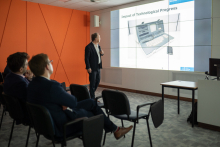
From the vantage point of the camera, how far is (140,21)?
21.8ft

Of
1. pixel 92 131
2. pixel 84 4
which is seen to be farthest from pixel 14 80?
pixel 84 4

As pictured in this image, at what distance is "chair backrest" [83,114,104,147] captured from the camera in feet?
6.27

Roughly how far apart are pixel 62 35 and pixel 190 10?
452 cm

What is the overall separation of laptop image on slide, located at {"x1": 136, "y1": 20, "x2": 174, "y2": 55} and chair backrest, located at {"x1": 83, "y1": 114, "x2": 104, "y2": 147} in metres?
4.60

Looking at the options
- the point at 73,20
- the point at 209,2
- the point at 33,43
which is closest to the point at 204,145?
the point at 209,2

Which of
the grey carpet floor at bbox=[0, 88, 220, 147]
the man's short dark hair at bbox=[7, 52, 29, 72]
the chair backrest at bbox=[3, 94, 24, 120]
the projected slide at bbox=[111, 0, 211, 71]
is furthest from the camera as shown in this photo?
the projected slide at bbox=[111, 0, 211, 71]

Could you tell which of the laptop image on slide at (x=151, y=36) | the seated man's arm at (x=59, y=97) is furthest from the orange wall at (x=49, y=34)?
the seated man's arm at (x=59, y=97)

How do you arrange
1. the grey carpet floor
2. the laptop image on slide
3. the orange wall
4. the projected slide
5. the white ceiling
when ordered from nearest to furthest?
the grey carpet floor
the projected slide
the laptop image on slide
the orange wall
the white ceiling

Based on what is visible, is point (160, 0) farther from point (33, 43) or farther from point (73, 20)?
point (33, 43)

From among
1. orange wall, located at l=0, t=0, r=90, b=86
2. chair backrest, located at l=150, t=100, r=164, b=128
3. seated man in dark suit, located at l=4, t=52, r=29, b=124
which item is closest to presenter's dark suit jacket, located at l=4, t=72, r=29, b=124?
seated man in dark suit, located at l=4, t=52, r=29, b=124

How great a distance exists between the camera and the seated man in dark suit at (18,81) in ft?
8.03

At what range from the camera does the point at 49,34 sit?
7207 millimetres

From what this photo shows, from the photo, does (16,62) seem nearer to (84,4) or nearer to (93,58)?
(93,58)

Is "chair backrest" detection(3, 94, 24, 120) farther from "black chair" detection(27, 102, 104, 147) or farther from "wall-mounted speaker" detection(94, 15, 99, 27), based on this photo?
"wall-mounted speaker" detection(94, 15, 99, 27)
